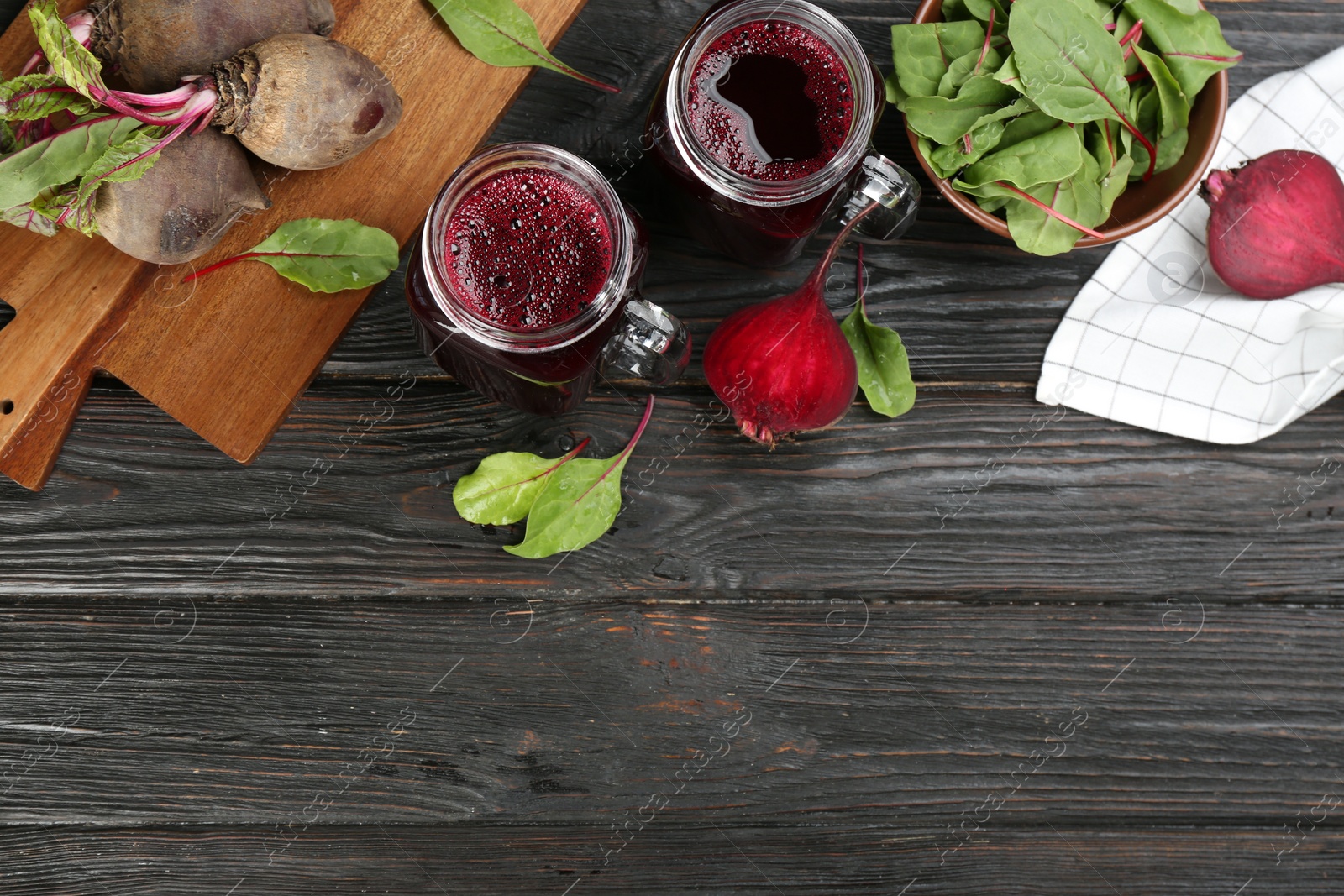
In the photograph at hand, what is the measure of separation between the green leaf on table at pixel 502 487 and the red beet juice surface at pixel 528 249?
13cm

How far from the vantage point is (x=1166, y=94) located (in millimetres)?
562

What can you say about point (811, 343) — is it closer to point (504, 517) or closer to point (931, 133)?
point (931, 133)

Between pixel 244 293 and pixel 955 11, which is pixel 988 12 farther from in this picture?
pixel 244 293

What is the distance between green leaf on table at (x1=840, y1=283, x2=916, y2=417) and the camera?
635 mm

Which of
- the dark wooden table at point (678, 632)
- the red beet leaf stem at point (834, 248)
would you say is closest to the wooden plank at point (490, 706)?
the dark wooden table at point (678, 632)

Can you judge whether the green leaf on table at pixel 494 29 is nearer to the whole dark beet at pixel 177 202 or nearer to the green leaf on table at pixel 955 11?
the whole dark beet at pixel 177 202

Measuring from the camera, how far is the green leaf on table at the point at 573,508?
2.03ft

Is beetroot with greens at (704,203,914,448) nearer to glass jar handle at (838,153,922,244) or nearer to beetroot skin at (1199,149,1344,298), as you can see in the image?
glass jar handle at (838,153,922,244)

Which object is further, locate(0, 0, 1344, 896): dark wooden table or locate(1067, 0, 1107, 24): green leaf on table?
locate(0, 0, 1344, 896): dark wooden table

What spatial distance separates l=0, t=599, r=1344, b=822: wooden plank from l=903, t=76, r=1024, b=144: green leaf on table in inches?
14.1

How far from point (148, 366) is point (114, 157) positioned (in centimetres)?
15

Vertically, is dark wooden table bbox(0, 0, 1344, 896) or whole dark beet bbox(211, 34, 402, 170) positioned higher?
whole dark beet bbox(211, 34, 402, 170)

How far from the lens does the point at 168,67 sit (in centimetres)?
53

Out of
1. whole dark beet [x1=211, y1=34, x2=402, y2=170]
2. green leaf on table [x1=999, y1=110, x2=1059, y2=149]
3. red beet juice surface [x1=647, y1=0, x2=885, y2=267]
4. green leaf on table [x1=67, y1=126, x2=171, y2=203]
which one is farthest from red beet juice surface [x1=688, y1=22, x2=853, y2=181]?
green leaf on table [x1=67, y1=126, x2=171, y2=203]
